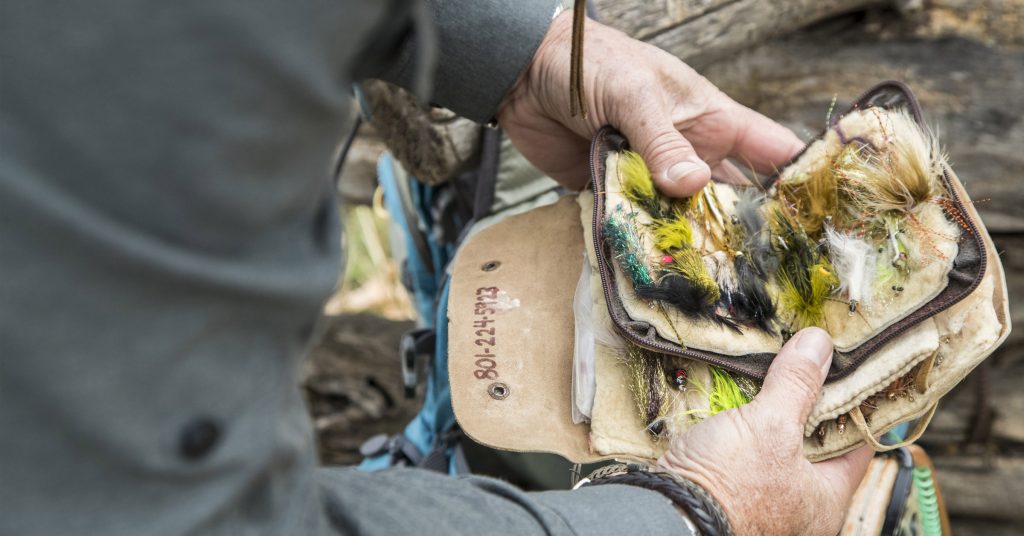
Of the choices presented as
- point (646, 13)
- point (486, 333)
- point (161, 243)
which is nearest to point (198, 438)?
point (161, 243)

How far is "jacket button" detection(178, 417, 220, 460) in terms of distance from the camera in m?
0.63

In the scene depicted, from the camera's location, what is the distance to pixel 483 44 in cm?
157

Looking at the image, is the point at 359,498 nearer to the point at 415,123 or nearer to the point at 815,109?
the point at 415,123

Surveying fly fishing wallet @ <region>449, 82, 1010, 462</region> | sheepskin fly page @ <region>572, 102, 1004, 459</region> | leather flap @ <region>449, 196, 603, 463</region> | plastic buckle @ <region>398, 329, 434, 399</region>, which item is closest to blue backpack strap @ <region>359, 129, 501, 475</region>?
plastic buckle @ <region>398, 329, 434, 399</region>

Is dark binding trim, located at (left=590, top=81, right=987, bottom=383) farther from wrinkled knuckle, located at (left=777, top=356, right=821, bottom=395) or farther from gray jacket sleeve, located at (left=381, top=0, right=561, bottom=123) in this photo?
gray jacket sleeve, located at (left=381, top=0, right=561, bottom=123)

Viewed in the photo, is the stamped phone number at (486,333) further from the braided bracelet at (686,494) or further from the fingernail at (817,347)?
the fingernail at (817,347)

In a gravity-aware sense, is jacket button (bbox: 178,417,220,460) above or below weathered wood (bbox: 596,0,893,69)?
above

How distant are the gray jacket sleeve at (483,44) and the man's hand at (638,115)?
33 mm

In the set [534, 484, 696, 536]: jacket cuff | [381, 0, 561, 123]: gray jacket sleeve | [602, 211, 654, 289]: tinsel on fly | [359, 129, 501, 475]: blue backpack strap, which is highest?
[381, 0, 561, 123]: gray jacket sleeve

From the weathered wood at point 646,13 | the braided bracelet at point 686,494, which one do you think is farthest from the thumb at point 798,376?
the weathered wood at point 646,13

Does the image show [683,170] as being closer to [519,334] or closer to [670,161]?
[670,161]

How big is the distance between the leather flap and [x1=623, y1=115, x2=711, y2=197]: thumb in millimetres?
197

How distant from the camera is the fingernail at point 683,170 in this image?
1.40 m

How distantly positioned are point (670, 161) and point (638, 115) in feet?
0.42
